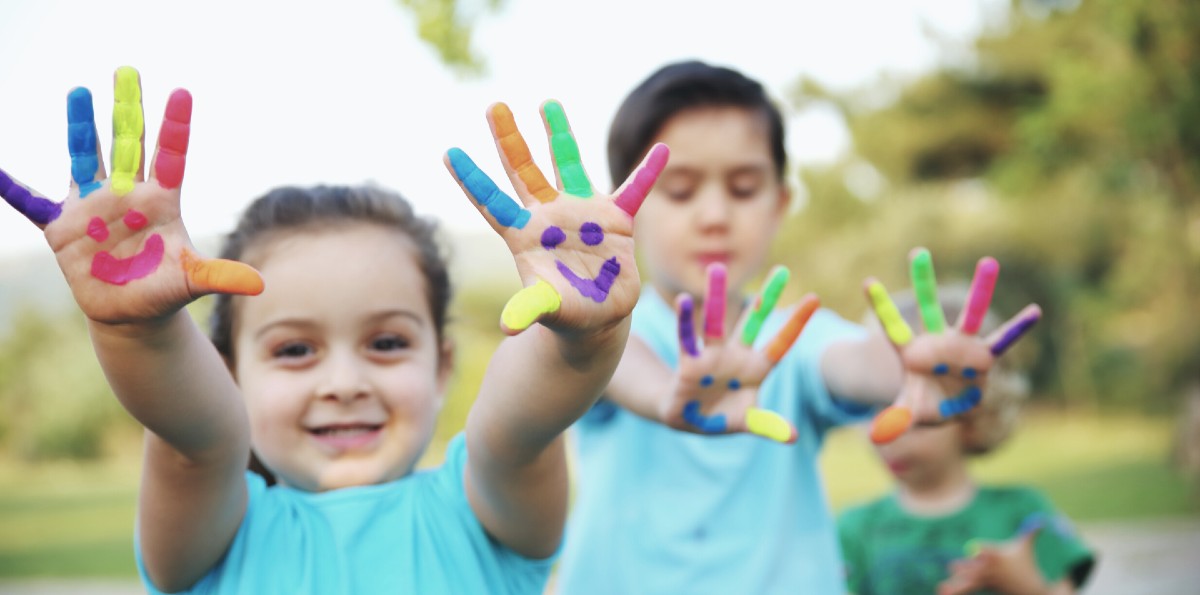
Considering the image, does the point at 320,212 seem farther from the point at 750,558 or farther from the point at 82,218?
the point at 750,558

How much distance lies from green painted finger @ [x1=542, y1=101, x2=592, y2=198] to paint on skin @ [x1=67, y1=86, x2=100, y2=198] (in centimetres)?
52

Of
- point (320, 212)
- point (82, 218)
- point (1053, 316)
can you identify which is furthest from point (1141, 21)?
point (1053, 316)

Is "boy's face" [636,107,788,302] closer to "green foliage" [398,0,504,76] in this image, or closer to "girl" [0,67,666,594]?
"girl" [0,67,666,594]

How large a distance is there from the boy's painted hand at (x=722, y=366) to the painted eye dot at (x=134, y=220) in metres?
0.83

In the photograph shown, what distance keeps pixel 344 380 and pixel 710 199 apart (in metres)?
1.00

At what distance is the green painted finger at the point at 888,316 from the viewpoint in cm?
191

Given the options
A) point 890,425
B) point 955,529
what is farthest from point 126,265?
point 955,529

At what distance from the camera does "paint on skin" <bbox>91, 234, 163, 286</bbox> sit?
1.24 m

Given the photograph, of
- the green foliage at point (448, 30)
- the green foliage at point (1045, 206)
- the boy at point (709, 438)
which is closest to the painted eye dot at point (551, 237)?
the boy at point (709, 438)

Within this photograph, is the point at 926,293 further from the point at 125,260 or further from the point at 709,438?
the point at 125,260

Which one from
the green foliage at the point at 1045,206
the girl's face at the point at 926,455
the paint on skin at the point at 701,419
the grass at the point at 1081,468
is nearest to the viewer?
the paint on skin at the point at 701,419

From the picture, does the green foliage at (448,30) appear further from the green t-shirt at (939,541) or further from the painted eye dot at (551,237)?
the painted eye dot at (551,237)

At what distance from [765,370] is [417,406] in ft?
1.89

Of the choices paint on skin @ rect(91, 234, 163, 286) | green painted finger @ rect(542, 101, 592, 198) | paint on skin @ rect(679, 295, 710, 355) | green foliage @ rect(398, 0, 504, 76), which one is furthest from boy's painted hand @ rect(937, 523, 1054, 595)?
green foliage @ rect(398, 0, 504, 76)
